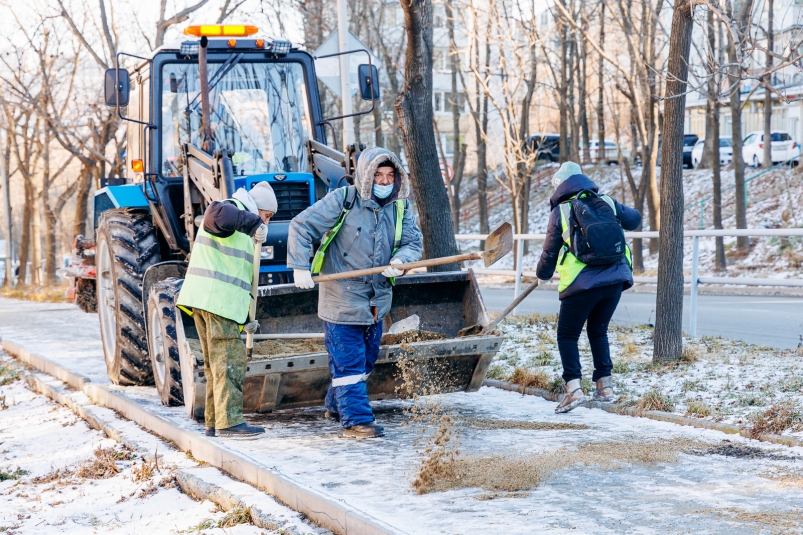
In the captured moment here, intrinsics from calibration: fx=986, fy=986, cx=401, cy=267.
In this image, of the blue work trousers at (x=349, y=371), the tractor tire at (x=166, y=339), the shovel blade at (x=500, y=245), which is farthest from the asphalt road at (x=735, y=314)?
the tractor tire at (x=166, y=339)

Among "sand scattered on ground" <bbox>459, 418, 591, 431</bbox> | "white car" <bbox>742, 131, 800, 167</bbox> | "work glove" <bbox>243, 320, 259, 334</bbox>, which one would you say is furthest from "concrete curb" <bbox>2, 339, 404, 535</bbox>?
"white car" <bbox>742, 131, 800, 167</bbox>

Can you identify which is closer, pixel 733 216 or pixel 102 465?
pixel 102 465

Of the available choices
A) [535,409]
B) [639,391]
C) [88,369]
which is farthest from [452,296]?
[88,369]

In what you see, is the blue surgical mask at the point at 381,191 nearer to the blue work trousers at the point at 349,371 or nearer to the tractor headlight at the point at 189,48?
the blue work trousers at the point at 349,371

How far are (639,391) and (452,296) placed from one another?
1609mm

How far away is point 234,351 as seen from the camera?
6.46m

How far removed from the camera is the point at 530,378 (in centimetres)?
815

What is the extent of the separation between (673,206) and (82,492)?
17.6ft

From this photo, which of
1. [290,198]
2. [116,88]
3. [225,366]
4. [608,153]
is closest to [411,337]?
[225,366]

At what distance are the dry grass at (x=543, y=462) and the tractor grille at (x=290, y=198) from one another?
3014mm

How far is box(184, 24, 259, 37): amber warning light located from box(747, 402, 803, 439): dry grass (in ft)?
16.6

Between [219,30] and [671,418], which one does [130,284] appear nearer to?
[219,30]

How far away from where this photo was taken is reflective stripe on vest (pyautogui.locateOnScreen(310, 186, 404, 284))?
647 centimetres

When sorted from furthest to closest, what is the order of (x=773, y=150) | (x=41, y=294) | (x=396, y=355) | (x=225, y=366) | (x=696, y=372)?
(x=773, y=150), (x=41, y=294), (x=696, y=372), (x=396, y=355), (x=225, y=366)
